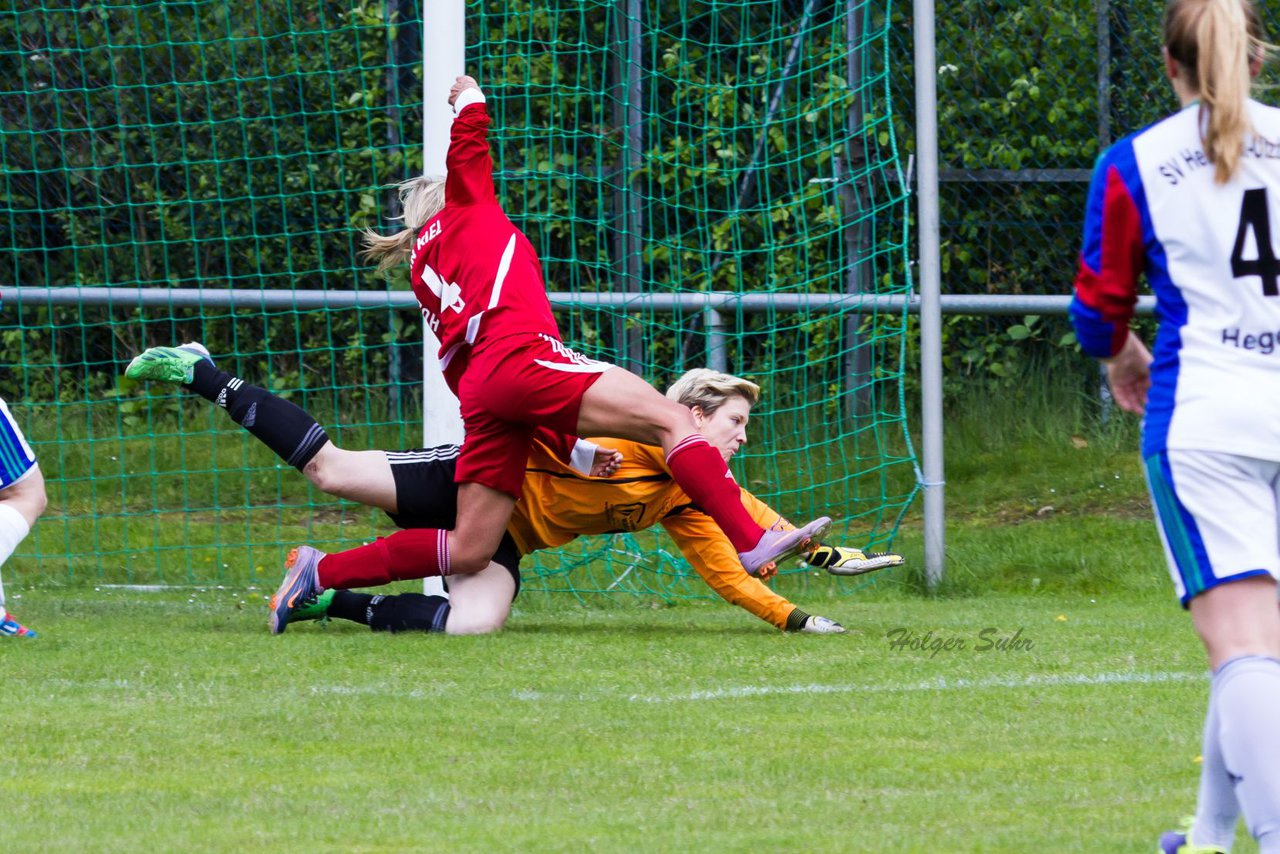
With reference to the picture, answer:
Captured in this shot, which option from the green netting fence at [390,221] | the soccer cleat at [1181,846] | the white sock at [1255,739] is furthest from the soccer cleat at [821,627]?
the white sock at [1255,739]

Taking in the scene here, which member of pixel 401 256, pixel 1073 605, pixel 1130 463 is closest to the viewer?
pixel 401 256

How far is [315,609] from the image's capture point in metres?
5.73

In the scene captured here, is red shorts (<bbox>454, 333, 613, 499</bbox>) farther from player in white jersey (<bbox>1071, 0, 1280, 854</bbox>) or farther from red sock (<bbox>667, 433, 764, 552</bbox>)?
player in white jersey (<bbox>1071, 0, 1280, 854</bbox>)

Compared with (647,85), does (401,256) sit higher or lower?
lower

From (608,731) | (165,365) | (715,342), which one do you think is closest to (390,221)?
(715,342)

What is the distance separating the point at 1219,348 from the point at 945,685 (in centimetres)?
211

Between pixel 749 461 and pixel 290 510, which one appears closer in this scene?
pixel 749 461

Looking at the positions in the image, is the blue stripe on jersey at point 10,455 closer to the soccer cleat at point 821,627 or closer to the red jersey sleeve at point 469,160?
the red jersey sleeve at point 469,160

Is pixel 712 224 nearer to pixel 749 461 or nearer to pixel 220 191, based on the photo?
pixel 749 461

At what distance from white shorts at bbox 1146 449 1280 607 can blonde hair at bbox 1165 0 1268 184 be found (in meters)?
0.43

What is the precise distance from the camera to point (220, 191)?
8727mm

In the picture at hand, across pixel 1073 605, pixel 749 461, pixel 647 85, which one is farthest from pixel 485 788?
pixel 647 85

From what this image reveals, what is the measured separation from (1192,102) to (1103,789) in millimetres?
1393

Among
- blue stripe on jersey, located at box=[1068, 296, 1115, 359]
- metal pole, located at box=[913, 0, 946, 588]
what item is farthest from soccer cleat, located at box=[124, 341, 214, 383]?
blue stripe on jersey, located at box=[1068, 296, 1115, 359]
